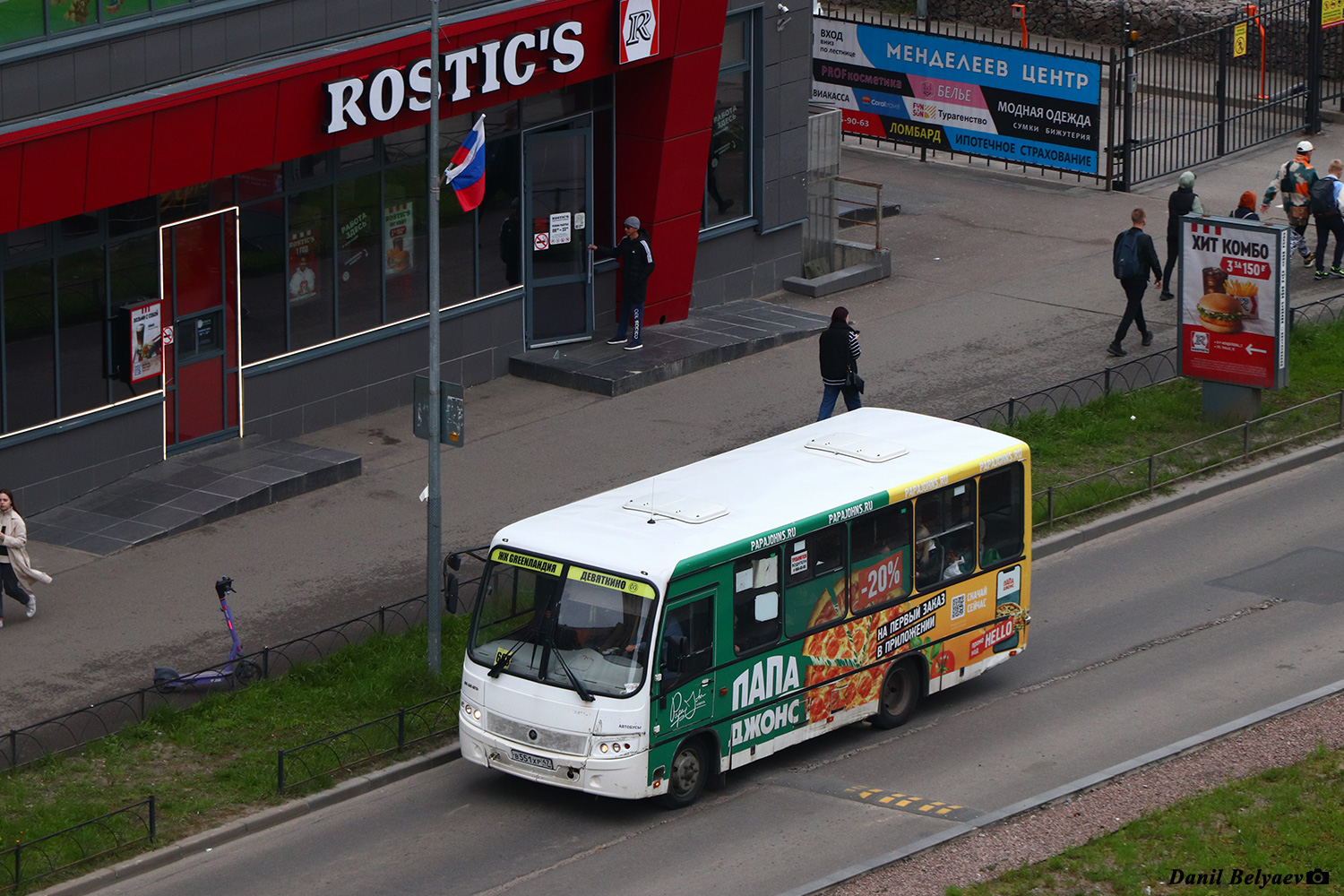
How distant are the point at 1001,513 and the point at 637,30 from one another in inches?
399

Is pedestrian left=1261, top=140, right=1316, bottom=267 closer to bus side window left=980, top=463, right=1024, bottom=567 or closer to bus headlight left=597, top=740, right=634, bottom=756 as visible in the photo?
bus side window left=980, top=463, right=1024, bottom=567

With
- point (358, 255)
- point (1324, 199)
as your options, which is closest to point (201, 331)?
point (358, 255)

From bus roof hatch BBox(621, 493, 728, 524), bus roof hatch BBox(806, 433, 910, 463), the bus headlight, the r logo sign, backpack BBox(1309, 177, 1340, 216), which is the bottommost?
the bus headlight

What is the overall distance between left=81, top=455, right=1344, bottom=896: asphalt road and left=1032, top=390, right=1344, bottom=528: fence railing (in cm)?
71

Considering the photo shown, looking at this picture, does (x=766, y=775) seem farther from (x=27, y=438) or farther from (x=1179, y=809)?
(x=27, y=438)

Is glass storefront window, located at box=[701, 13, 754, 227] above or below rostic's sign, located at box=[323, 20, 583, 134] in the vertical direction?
below

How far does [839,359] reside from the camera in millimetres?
23547

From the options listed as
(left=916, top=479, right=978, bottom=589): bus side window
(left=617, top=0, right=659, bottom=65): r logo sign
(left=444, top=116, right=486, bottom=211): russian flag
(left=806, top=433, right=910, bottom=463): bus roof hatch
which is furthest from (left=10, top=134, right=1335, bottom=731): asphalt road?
A: (left=916, top=479, right=978, bottom=589): bus side window

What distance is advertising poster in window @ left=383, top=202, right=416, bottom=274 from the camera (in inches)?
→ 986

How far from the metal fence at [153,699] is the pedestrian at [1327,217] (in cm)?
1572

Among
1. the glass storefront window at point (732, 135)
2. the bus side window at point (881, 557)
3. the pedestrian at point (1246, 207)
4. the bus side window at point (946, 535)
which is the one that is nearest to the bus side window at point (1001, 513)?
the bus side window at point (946, 535)

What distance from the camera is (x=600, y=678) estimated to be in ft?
51.4

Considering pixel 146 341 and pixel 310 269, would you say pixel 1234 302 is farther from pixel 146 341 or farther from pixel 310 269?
pixel 146 341

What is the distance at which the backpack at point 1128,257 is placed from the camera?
86.4 ft
